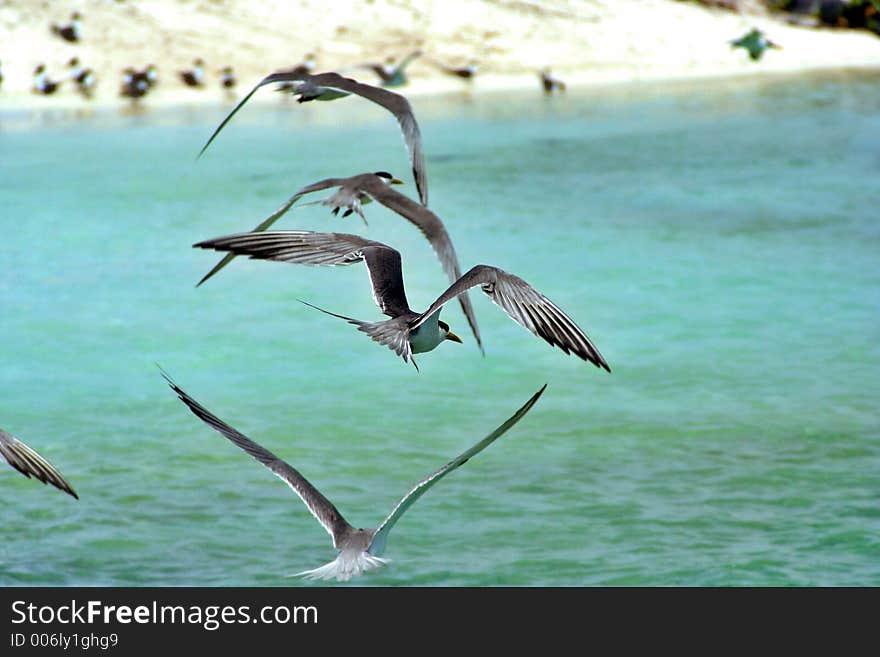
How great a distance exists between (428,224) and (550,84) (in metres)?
23.0

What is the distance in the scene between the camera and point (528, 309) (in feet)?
20.6

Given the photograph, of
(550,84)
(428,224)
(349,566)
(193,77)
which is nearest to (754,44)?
(550,84)

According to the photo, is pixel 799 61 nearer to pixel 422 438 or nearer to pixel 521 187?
pixel 521 187

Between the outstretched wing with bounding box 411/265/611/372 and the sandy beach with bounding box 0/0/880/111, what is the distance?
23.3 meters

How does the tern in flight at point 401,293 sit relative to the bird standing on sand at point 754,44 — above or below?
above

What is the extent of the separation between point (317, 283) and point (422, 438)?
5.56m

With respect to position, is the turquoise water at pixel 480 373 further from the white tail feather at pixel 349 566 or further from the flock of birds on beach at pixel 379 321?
the white tail feather at pixel 349 566

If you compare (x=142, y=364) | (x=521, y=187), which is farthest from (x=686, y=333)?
(x=521, y=187)

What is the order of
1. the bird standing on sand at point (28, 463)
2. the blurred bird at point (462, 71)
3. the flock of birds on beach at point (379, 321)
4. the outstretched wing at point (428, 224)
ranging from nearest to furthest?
the flock of birds on beach at point (379, 321), the bird standing on sand at point (28, 463), the outstretched wing at point (428, 224), the blurred bird at point (462, 71)

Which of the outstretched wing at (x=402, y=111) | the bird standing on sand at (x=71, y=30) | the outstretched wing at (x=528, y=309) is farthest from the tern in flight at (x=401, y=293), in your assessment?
the bird standing on sand at (x=71, y=30)

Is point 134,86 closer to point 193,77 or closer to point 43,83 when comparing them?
point 193,77

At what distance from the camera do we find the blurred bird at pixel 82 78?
29.4 meters

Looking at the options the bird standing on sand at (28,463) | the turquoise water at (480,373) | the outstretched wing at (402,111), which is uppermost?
the outstretched wing at (402,111)

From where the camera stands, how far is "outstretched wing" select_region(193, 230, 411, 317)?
22.7 feet
